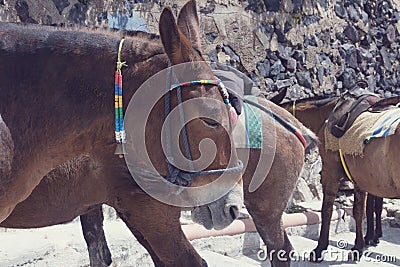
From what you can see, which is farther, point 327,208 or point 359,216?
point 359,216

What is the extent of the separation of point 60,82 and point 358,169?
12.0 ft

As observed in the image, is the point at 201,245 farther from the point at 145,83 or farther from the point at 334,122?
the point at 145,83

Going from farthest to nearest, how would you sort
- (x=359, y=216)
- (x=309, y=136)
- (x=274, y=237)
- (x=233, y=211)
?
1. (x=359, y=216)
2. (x=309, y=136)
3. (x=274, y=237)
4. (x=233, y=211)

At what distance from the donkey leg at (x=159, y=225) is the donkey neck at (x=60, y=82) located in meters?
0.79

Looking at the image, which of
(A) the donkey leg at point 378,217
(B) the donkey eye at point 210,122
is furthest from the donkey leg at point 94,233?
(A) the donkey leg at point 378,217

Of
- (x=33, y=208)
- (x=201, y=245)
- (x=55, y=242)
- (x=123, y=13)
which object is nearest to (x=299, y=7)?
(x=123, y=13)

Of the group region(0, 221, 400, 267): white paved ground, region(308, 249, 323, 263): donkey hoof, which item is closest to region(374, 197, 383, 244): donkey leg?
region(0, 221, 400, 267): white paved ground

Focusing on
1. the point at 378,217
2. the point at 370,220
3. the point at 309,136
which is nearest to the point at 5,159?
the point at 309,136

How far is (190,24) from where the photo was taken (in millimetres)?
2258

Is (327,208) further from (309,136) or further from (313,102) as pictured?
(309,136)

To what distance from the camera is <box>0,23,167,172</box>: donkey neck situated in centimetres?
183

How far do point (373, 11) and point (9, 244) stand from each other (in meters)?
6.85

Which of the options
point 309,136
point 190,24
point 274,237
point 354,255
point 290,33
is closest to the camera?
point 190,24
